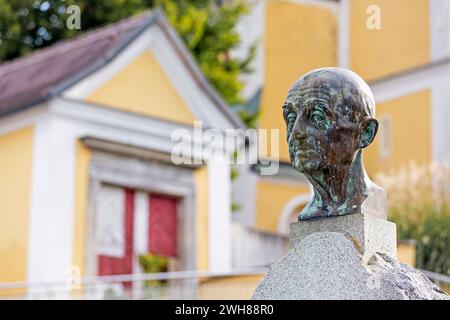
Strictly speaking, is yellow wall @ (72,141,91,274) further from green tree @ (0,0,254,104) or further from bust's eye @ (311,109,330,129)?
bust's eye @ (311,109,330,129)

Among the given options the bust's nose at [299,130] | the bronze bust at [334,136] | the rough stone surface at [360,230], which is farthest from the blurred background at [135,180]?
the bust's nose at [299,130]

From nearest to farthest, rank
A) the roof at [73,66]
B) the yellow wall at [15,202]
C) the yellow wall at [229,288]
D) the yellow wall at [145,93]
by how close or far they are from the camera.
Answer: the yellow wall at [229,288], the yellow wall at [15,202], the roof at [73,66], the yellow wall at [145,93]

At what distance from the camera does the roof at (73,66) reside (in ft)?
66.0

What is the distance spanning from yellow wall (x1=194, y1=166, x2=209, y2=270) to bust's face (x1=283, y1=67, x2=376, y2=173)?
15.2 m

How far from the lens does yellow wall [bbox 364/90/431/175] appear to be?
98.6ft

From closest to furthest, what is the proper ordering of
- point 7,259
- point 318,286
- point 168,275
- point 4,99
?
point 318,286
point 168,275
point 7,259
point 4,99

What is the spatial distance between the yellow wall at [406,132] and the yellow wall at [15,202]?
12105 millimetres

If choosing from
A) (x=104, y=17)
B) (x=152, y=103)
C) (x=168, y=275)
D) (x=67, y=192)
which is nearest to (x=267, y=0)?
(x=104, y=17)

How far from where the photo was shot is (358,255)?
6152 mm

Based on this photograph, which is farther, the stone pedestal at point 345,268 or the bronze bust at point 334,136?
the bronze bust at point 334,136

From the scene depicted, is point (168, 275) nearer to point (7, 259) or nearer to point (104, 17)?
point (7, 259)

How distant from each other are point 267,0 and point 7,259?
14.6m

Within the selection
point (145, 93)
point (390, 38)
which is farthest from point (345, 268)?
point (390, 38)

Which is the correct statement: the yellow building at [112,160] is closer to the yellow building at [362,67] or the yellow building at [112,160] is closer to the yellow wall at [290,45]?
the yellow building at [362,67]
